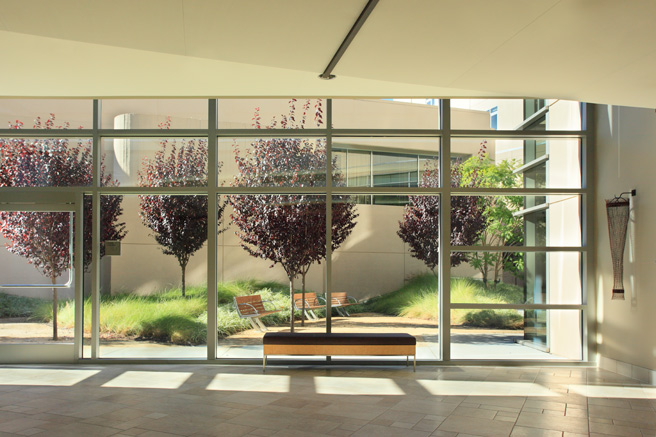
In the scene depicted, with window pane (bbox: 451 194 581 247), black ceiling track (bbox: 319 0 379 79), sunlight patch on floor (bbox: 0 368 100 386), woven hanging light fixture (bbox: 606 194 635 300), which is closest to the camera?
black ceiling track (bbox: 319 0 379 79)

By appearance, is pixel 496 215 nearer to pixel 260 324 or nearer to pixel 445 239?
pixel 445 239

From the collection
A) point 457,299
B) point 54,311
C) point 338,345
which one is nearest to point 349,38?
point 338,345

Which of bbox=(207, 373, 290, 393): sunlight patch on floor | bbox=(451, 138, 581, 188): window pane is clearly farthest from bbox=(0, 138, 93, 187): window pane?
bbox=(451, 138, 581, 188): window pane

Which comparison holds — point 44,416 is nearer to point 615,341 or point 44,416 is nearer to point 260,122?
point 260,122

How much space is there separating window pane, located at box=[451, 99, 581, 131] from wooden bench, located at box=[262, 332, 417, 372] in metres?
3.18

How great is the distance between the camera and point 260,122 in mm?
8477

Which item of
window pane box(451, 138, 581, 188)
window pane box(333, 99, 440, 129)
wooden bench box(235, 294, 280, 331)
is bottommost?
wooden bench box(235, 294, 280, 331)

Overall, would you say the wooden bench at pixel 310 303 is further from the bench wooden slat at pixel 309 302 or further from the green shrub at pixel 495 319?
the green shrub at pixel 495 319

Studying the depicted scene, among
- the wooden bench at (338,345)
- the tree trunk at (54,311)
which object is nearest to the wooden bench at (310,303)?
the wooden bench at (338,345)

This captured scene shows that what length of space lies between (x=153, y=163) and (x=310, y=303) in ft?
9.80

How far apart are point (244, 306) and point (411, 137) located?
3.37 m

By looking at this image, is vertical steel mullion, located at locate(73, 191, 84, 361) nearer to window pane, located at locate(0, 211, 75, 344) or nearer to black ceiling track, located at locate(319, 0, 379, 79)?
window pane, located at locate(0, 211, 75, 344)

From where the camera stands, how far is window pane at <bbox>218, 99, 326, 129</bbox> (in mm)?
8430

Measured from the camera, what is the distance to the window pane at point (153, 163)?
843cm
